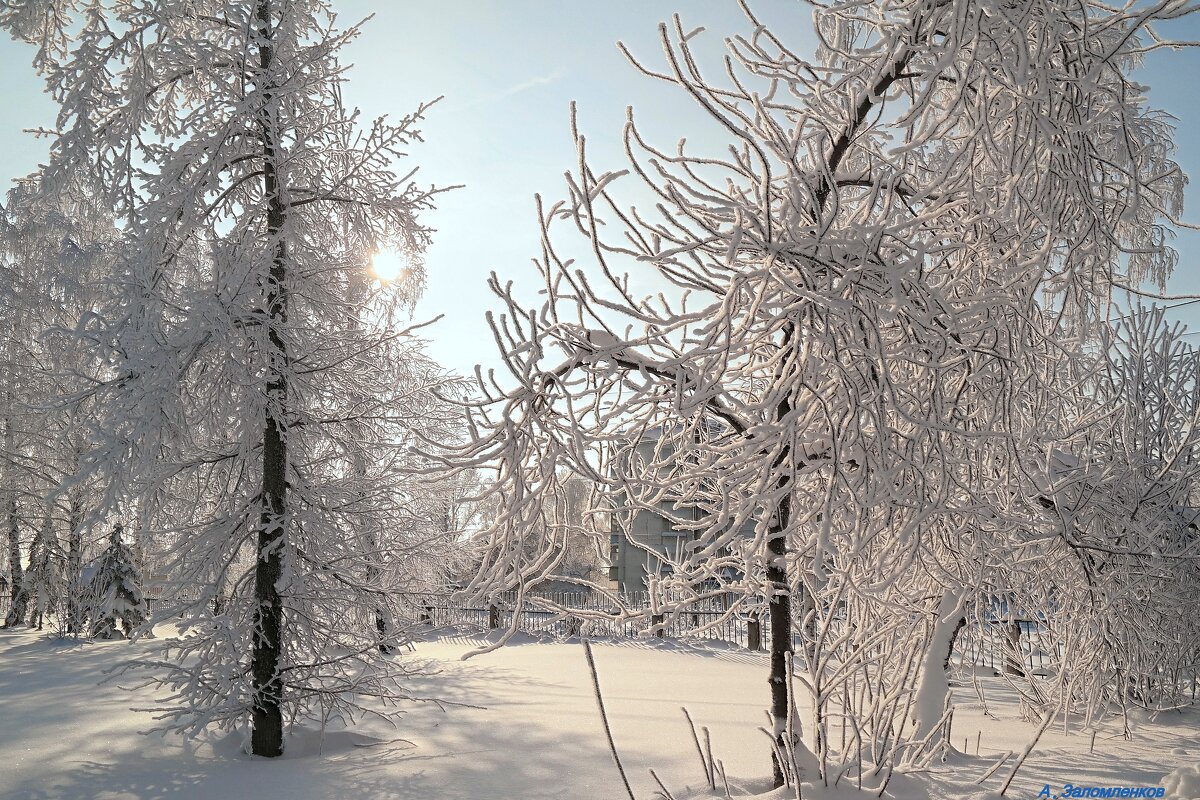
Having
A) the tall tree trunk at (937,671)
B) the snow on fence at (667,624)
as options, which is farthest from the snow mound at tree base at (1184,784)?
the snow on fence at (667,624)

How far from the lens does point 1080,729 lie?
22.0 feet

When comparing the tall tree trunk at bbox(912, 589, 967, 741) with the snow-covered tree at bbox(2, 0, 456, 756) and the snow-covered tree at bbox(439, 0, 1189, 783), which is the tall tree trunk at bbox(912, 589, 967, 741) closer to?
the snow-covered tree at bbox(439, 0, 1189, 783)

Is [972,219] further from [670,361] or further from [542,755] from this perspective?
[542,755]

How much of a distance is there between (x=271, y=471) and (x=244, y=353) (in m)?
1.06

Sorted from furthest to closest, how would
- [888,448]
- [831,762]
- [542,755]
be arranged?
1. [542,755]
2. [831,762]
3. [888,448]

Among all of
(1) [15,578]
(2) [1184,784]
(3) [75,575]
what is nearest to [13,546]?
(1) [15,578]

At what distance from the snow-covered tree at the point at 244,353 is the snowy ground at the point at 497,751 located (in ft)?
1.91

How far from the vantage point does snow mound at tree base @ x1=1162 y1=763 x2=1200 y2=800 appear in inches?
134

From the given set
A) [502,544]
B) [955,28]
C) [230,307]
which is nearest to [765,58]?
[955,28]

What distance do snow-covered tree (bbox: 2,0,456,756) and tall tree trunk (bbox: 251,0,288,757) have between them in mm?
18

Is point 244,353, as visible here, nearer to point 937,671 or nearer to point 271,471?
point 271,471

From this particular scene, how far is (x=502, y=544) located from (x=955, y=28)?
272 cm

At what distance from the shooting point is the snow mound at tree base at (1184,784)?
11.2ft

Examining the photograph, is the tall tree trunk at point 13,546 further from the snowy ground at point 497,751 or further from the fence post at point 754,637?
the fence post at point 754,637
